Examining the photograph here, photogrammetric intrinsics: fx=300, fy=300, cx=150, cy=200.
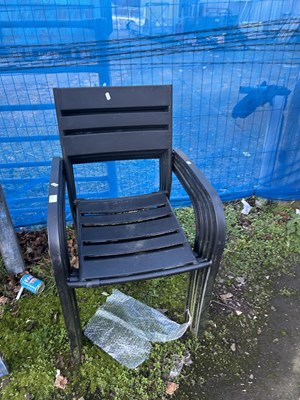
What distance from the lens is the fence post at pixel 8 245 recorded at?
1972 millimetres

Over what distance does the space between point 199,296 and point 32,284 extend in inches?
44.7

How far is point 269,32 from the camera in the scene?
87.0 inches

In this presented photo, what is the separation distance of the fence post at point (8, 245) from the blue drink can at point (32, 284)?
0.46 feet

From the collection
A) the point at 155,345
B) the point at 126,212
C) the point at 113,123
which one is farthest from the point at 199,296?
the point at 113,123

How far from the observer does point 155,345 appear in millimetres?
1712

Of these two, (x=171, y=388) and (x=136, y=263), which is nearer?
(x=136, y=263)

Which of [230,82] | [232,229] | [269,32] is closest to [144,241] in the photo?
[232,229]

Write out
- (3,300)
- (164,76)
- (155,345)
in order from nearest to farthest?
(155,345) < (3,300) < (164,76)

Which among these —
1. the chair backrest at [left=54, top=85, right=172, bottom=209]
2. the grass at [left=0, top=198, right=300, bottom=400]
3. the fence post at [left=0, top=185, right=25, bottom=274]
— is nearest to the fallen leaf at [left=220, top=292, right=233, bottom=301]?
the grass at [left=0, top=198, right=300, bottom=400]

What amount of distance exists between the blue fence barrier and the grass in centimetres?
68

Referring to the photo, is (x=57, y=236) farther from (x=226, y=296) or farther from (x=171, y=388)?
(x=226, y=296)

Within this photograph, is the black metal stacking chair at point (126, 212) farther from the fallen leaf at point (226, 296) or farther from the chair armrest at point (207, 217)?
the fallen leaf at point (226, 296)

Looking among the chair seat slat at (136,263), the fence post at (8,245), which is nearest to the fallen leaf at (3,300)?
the fence post at (8,245)

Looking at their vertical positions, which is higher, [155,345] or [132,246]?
[132,246]
